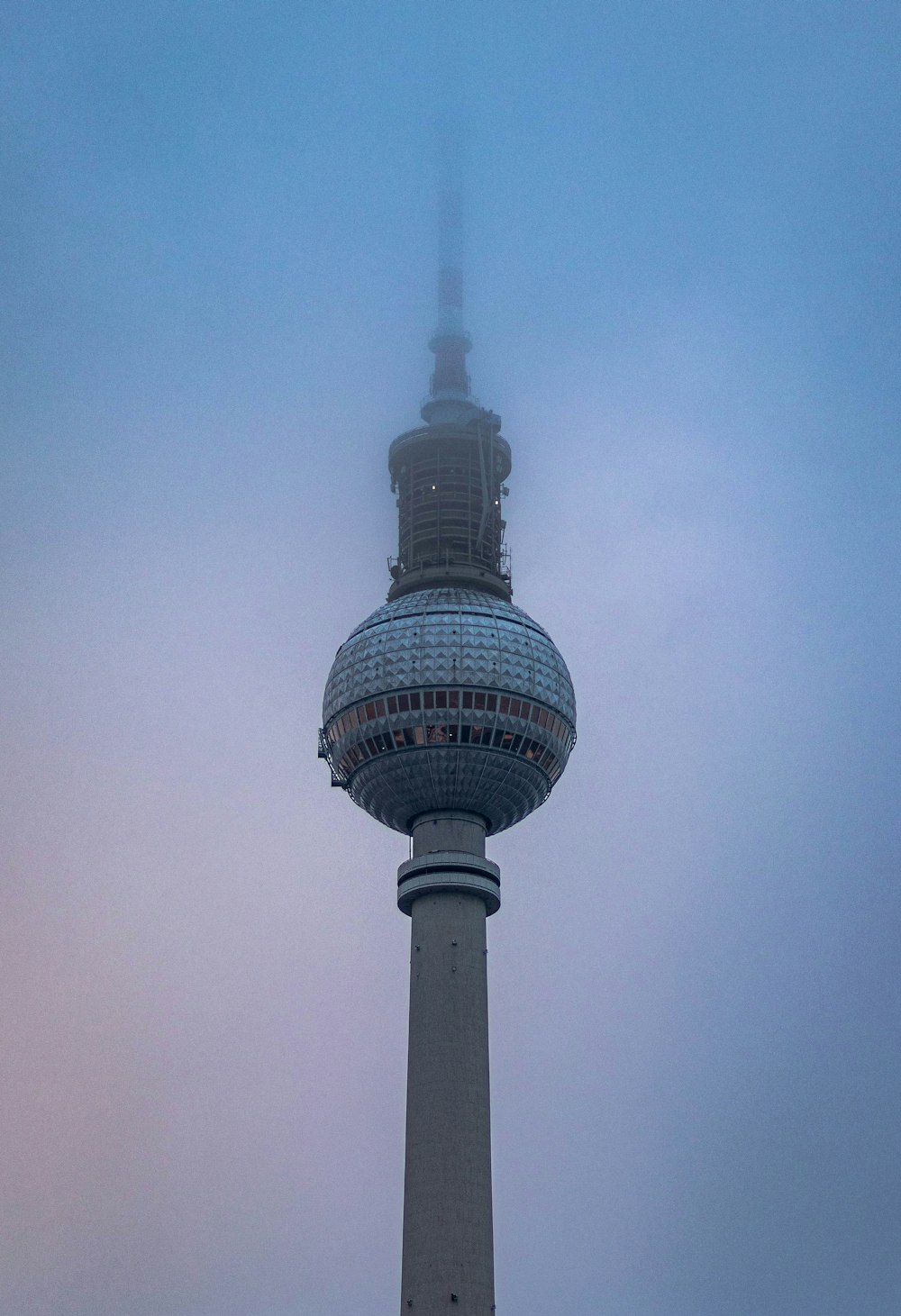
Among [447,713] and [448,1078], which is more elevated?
[447,713]

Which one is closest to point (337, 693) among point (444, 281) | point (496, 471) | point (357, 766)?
point (357, 766)

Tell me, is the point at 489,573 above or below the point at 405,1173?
above

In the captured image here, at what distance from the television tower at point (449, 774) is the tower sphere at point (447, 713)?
0.12 m

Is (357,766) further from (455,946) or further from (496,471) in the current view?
(496,471)

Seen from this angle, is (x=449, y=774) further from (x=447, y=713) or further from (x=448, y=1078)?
(x=448, y=1078)

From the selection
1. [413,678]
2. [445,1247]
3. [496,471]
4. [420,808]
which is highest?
[496,471]

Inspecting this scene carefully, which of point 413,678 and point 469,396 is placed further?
point 469,396

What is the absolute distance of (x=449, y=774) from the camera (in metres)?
115

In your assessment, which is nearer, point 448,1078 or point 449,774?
point 448,1078

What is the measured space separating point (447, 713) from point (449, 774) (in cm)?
462

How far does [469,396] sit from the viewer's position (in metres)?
140

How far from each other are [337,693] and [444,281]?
46793 millimetres

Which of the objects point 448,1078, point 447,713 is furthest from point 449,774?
point 448,1078

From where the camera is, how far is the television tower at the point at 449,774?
102750 mm
